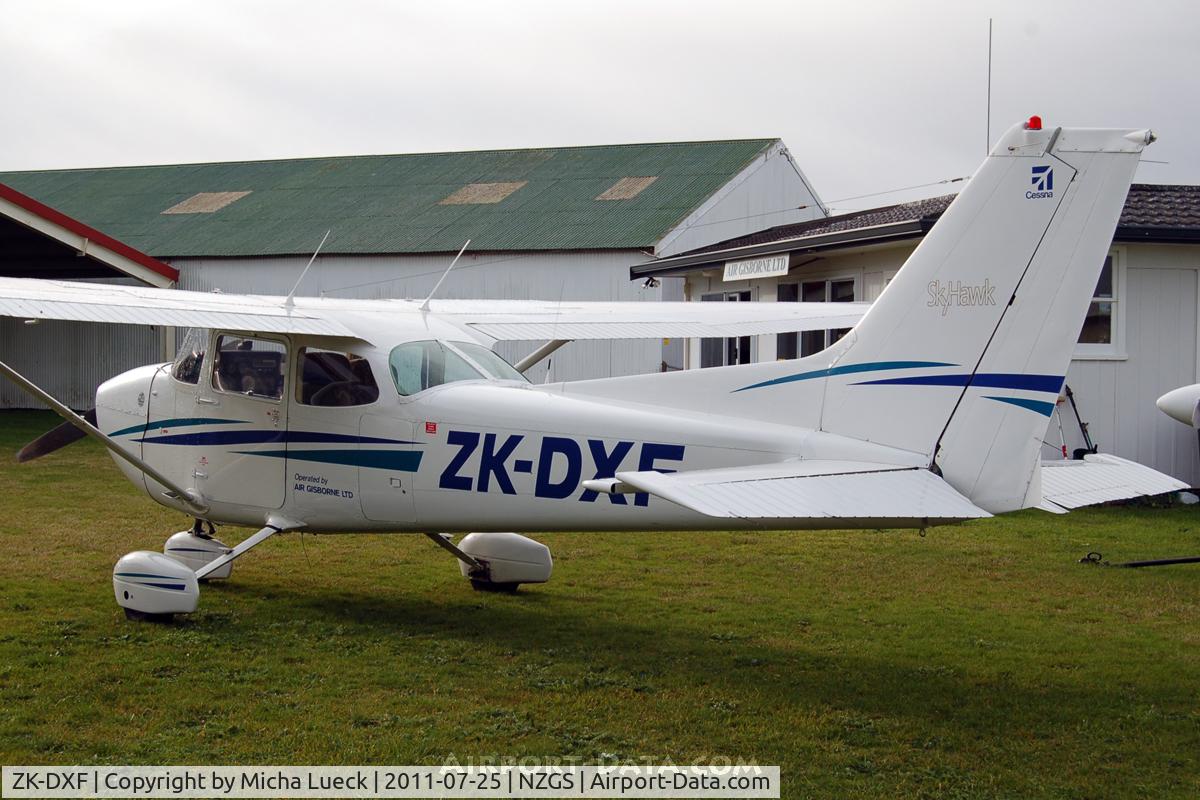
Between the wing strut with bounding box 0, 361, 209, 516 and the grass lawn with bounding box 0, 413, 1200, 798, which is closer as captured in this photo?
the grass lawn with bounding box 0, 413, 1200, 798

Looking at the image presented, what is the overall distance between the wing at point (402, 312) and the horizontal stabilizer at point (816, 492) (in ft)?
9.47

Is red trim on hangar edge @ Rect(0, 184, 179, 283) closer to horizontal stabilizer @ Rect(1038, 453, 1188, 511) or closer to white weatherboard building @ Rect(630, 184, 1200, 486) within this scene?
white weatherboard building @ Rect(630, 184, 1200, 486)

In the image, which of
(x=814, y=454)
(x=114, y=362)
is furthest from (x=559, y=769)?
(x=114, y=362)

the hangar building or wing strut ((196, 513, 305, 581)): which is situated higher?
the hangar building

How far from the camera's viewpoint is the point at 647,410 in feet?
20.7

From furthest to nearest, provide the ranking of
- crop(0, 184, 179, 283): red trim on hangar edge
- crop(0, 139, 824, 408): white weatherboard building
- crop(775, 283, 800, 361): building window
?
crop(0, 139, 824, 408): white weatherboard building < crop(0, 184, 179, 283): red trim on hangar edge < crop(775, 283, 800, 361): building window

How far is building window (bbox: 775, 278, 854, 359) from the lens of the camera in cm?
1556

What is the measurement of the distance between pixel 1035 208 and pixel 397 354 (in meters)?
3.74

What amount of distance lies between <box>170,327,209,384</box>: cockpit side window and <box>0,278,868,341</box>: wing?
29cm

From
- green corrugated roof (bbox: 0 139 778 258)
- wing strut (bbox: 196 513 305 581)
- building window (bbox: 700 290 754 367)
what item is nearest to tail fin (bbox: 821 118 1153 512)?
wing strut (bbox: 196 513 305 581)

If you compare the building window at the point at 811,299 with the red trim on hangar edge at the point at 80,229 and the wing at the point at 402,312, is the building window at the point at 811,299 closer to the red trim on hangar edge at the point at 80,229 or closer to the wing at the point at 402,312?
the wing at the point at 402,312

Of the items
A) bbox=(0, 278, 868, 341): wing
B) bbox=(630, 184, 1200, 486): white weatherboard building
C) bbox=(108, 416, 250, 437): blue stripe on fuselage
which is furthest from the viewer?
bbox=(630, 184, 1200, 486): white weatherboard building

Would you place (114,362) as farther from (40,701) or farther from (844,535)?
(40,701)

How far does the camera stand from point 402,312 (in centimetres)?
806
